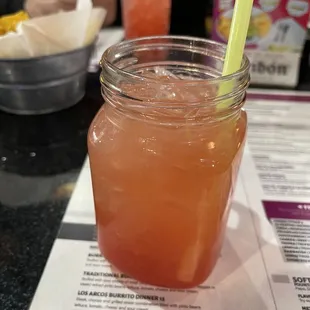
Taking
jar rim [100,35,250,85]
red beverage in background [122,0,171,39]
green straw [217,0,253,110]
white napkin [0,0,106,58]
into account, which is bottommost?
red beverage in background [122,0,171,39]

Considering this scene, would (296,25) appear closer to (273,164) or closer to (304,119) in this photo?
(304,119)

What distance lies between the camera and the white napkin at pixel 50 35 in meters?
0.73

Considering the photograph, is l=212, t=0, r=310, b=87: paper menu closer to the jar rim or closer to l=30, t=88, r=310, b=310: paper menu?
l=30, t=88, r=310, b=310: paper menu

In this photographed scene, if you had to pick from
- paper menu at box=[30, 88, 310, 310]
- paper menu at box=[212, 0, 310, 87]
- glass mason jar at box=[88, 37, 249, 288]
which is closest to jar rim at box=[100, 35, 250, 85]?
glass mason jar at box=[88, 37, 249, 288]

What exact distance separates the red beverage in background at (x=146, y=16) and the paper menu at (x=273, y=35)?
0.30 ft

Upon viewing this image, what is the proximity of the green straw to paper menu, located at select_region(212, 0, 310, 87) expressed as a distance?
471mm

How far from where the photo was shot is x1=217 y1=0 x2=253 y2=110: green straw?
0.43m

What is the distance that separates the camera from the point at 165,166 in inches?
17.3

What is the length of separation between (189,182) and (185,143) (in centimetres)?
3

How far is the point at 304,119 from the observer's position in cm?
81

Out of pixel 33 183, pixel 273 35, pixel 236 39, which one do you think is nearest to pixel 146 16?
pixel 273 35

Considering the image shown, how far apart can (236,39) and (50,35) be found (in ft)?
1.28

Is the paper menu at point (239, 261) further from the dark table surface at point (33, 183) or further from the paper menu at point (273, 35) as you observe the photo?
the paper menu at point (273, 35)

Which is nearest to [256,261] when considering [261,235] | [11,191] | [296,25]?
[261,235]
